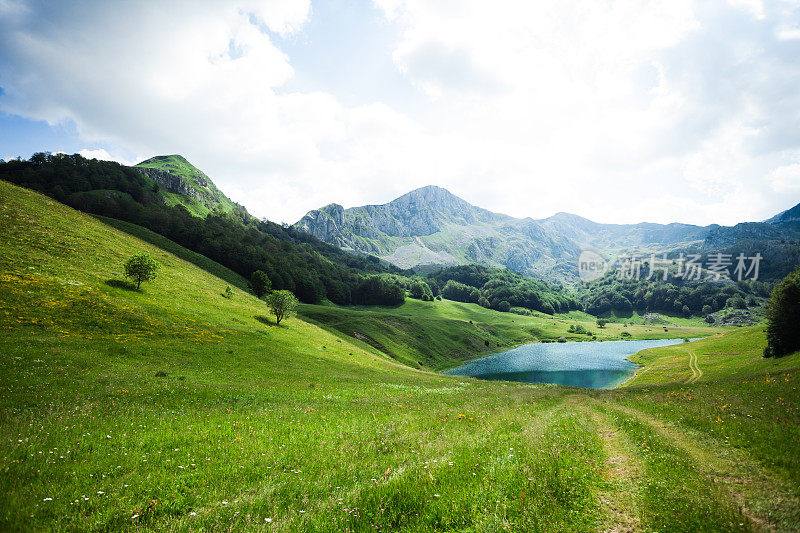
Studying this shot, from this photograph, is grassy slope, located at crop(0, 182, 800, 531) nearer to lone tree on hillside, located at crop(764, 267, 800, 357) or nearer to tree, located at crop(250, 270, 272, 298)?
lone tree on hillside, located at crop(764, 267, 800, 357)

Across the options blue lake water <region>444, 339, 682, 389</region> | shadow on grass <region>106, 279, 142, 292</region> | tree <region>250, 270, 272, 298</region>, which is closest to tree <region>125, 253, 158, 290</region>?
shadow on grass <region>106, 279, 142, 292</region>

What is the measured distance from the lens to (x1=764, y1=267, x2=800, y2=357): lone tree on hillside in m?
45.6

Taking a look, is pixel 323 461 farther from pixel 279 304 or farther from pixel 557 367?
pixel 557 367

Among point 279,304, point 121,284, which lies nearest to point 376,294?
point 279,304

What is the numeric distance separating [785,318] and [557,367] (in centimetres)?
6644

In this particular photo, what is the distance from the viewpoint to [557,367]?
351 ft

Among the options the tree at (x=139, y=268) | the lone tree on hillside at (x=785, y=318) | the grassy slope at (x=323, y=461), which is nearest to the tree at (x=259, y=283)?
the tree at (x=139, y=268)

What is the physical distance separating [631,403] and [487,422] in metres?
16.6

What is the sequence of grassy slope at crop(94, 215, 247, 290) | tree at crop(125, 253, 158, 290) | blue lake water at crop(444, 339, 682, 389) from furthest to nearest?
blue lake water at crop(444, 339, 682, 389)
grassy slope at crop(94, 215, 247, 290)
tree at crop(125, 253, 158, 290)

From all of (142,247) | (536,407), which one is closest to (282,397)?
(536,407)

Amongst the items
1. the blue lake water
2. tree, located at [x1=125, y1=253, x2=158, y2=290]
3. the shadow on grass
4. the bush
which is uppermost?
tree, located at [x1=125, y1=253, x2=158, y2=290]

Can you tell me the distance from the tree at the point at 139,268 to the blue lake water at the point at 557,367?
78.7m

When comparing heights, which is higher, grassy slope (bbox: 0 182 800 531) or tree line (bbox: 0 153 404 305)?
tree line (bbox: 0 153 404 305)

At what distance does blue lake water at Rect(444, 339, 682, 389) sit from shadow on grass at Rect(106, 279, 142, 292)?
261 ft
